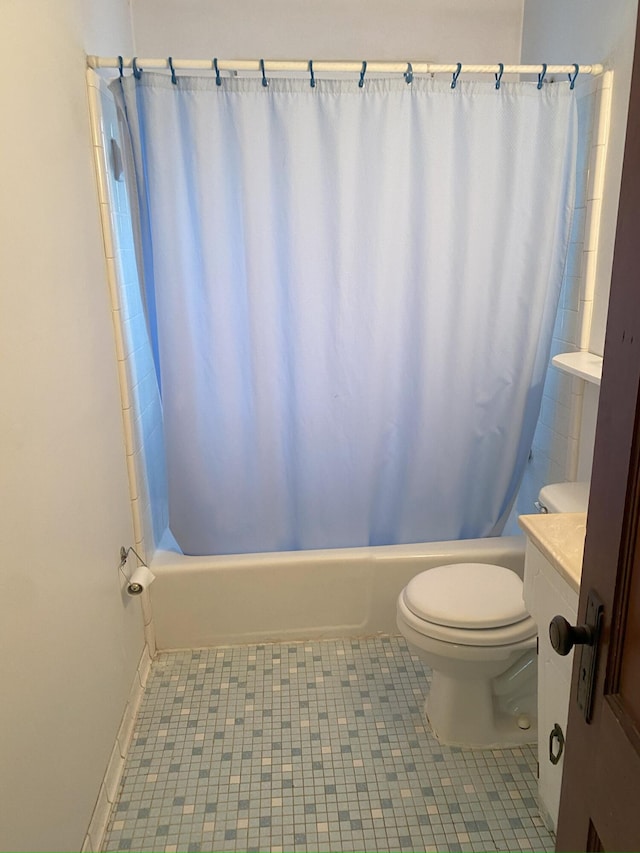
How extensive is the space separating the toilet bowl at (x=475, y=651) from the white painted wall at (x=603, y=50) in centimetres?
87

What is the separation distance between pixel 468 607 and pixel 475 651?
122 millimetres

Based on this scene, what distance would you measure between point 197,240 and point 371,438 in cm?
89

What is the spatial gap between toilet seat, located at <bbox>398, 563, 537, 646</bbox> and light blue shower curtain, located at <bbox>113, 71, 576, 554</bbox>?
0.46m

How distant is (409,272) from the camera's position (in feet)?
6.80

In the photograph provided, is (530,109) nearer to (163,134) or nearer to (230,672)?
(163,134)

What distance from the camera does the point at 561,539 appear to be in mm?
1340

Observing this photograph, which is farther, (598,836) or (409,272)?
(409,272)

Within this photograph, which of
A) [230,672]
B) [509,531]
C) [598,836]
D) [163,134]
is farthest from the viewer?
[509,531]

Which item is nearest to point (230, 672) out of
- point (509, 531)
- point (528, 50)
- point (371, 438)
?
point (371, 438)

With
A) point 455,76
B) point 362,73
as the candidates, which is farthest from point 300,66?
point 455,76

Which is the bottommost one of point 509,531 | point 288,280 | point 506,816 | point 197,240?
point 506,816

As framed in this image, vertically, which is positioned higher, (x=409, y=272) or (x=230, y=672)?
(x=409, y=272)

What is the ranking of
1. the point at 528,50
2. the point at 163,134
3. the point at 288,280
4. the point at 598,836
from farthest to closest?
1. the point at 528,50
2. the point at 288,280
3. the point at 163,134
4. the point at 598,836

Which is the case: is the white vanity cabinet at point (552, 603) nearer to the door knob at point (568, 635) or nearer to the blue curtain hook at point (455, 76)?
the door knob at point (568, 635)
